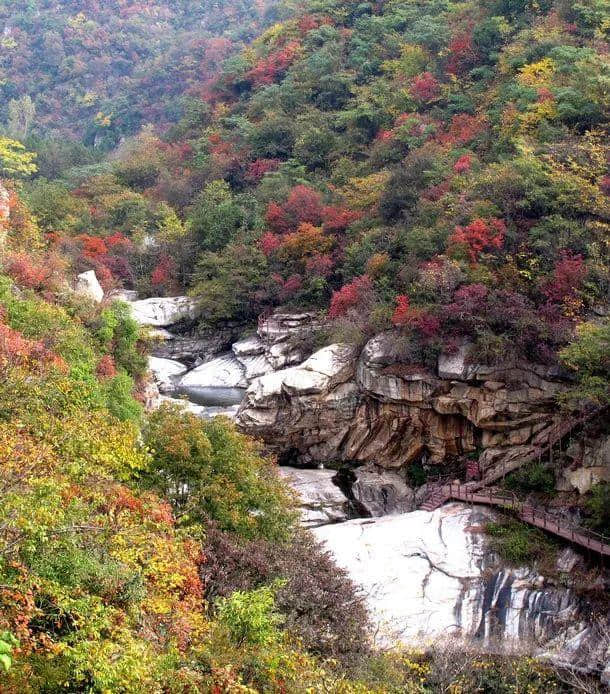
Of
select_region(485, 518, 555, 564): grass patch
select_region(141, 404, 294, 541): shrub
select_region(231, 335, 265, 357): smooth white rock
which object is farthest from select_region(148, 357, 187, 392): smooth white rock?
select_region(485, 518, 555, 564): grass patch

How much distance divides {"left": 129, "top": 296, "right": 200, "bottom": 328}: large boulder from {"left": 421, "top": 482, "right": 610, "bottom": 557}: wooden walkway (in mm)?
19973

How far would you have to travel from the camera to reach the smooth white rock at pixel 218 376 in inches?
1262

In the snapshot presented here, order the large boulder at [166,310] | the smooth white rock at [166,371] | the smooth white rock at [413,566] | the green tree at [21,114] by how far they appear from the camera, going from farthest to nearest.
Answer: the green tree at [21,114] < the large boulder at [166,310] < the smooth white rock at [166,371] < the smooth white rock at [413,566]

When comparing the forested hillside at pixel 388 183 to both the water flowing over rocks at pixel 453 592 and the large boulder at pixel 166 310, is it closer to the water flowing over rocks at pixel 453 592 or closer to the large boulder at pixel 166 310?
the large boulder at pixel 166 310

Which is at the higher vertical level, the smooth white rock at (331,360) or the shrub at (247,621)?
the shrub at (247,621)

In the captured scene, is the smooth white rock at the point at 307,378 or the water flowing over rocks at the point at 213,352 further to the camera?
the water flowing over rocks at the point at 213,352

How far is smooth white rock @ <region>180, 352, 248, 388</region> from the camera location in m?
32.1

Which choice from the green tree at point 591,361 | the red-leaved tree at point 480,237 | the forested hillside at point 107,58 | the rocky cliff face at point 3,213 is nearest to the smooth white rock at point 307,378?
the red-leaved tree at point 480,237

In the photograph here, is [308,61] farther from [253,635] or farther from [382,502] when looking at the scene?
[253,635]

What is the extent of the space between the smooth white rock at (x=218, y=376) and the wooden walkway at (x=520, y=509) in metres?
13.2

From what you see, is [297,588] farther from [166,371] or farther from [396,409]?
[166,371]

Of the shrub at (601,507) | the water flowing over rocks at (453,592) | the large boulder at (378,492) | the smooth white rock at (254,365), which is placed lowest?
the large boulder at (378,492)

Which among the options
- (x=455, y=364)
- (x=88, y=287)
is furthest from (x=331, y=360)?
(x=88, y=287)

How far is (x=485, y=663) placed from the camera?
46.8ft
